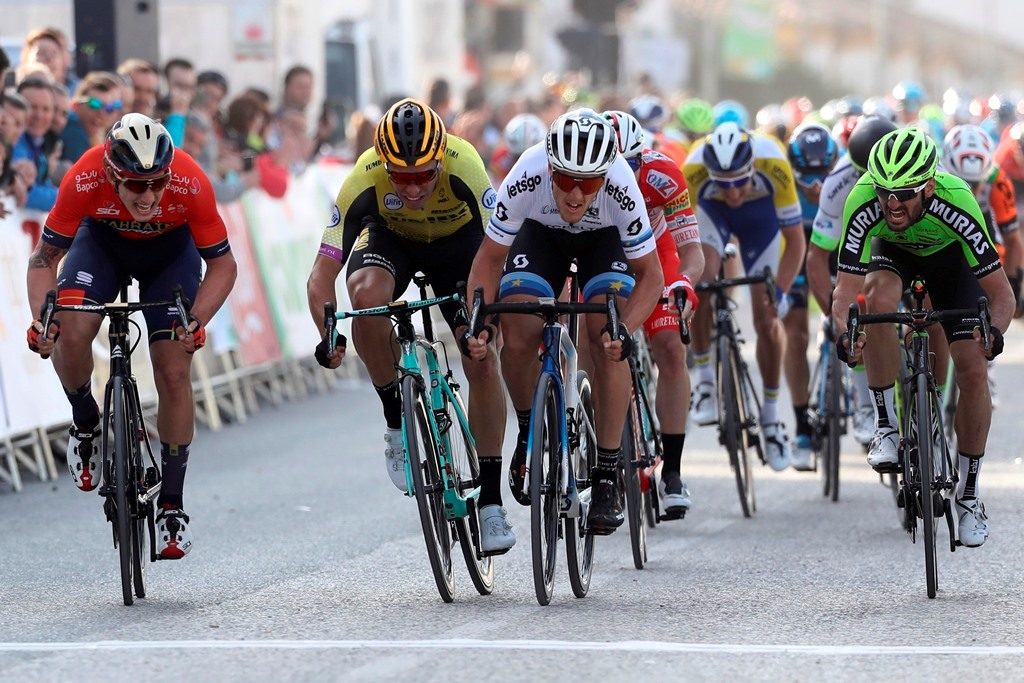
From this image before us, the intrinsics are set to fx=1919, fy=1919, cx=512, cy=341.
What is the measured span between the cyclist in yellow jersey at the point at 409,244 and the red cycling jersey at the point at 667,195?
132 centimetres

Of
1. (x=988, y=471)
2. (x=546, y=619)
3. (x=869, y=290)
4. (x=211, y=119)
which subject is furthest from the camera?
(x=211, y=119)

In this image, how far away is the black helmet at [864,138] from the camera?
32.3 ft

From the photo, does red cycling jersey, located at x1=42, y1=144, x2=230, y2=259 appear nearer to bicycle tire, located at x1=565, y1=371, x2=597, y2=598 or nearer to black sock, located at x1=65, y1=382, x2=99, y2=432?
black sock, located at x1=65, y1=382, x2=99, y2=432

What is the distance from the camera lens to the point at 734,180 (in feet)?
35.2

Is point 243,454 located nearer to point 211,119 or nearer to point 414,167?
point 211,119

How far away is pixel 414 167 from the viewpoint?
7.54 m

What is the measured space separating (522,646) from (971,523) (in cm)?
245

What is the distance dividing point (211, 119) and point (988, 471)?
688cm

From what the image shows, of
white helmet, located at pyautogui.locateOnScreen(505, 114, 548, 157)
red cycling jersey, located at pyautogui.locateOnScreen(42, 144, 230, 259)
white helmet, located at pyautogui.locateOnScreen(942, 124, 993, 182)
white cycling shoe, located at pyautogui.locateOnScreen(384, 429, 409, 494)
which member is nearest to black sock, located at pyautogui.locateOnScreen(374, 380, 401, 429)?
white cycling shoe, located at pyautogui.locateOnScreen(384, 429, 409, 494)

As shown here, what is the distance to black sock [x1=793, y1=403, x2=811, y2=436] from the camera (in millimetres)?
11250

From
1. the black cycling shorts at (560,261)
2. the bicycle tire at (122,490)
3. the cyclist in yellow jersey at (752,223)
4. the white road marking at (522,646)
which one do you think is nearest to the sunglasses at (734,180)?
the cyclist in yellow jersey at (752,223)

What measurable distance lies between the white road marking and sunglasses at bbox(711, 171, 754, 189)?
4417 mm

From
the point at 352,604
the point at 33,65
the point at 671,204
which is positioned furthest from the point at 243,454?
the point at 352,604

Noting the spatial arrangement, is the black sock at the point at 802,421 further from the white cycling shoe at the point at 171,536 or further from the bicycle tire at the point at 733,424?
the white cycling shoe at the point at 171,536
